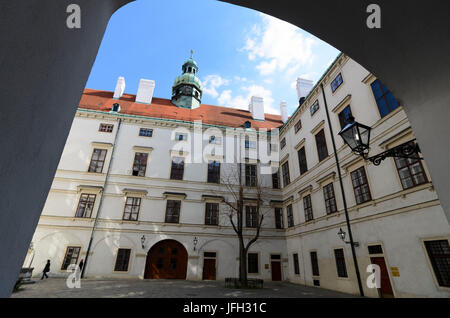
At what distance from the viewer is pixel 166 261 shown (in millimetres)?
19078

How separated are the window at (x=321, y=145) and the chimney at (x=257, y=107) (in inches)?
493

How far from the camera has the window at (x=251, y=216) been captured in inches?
822

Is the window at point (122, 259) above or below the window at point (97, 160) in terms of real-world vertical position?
below

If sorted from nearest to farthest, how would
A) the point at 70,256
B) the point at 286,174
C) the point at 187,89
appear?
the point at 70,256 < the point at 286,174 < the point at 187,89

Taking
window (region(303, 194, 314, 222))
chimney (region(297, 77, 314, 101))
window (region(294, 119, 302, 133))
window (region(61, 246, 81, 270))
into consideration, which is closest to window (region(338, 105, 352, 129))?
window (region(294, 119, 302, 133))

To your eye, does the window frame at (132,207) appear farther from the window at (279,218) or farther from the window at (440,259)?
the window at (440,259)

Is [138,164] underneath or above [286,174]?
above

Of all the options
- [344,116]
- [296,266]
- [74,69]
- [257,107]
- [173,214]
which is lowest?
[296,266]

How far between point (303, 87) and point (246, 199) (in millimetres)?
13551

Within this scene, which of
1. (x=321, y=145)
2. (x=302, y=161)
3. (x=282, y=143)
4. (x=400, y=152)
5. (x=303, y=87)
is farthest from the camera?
(x=303, y=87)

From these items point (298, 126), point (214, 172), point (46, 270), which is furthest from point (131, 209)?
point (298, 126)

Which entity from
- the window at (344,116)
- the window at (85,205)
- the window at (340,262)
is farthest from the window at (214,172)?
the window at (344,116)

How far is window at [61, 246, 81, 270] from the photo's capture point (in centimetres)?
1736

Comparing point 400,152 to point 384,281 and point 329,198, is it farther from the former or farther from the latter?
point 329,198
